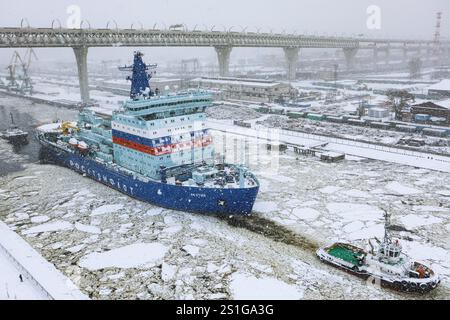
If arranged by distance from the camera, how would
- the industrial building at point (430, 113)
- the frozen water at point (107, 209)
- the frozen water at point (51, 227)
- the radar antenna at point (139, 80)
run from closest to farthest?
the frozen water at point (51, 227) → the frozen water at point (107, 209) → the radar antenna at point (139, 80) → the industrial building at point (430, 113)

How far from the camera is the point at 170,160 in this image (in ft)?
86.4

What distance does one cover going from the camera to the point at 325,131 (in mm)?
48094

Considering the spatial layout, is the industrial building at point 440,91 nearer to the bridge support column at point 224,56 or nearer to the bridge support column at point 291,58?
the bridge support column at point 291,58

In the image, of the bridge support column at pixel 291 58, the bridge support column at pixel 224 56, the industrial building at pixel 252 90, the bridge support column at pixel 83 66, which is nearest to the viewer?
the bridge support column at pixel 83 66

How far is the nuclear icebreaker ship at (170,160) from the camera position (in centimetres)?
2381

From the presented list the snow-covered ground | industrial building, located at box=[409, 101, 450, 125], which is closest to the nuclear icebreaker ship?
→ the snow-covered ground

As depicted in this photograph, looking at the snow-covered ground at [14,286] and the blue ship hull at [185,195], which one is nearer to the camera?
the snow-covered ground at [14,286]

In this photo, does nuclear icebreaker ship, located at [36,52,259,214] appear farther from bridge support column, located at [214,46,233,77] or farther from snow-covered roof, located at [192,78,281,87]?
bridge support column, located at [214,46,233,77]

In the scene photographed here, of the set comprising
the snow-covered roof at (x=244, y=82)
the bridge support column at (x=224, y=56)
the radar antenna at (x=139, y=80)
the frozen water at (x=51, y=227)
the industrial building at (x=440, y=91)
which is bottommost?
the frozen water at (x=51, y=227)

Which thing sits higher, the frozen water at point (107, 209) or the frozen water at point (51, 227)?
the frozen water at point (107, 209)

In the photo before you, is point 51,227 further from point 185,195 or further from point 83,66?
point 83,66

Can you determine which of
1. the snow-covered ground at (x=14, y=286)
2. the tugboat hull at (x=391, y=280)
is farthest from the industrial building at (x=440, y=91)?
the snow-covered ground at (x=14, y=286)

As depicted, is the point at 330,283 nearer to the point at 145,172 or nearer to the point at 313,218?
the point at 313,218
